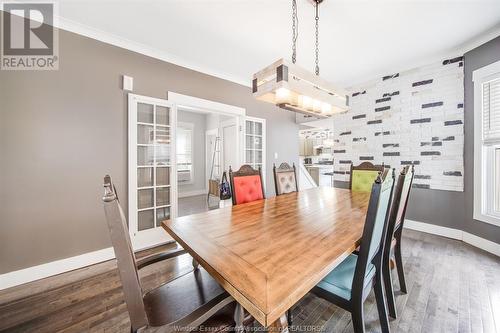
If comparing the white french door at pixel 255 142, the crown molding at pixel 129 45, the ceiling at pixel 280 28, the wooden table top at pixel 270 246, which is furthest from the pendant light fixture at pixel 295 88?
the white french door at pixel 255 142

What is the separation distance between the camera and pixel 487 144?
2.51 m

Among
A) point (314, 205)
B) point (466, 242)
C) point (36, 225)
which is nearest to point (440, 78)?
point (466, 242)

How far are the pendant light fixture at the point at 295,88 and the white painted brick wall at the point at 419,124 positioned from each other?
2125 millimetres

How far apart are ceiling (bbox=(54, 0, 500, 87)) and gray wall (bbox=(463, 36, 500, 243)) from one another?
16 centimetres

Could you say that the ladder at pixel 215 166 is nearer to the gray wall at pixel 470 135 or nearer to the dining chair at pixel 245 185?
the dining chair at pixel 245 185

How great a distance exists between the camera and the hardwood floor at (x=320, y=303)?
1417 mm

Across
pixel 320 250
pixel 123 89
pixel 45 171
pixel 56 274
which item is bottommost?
pixel 56 274

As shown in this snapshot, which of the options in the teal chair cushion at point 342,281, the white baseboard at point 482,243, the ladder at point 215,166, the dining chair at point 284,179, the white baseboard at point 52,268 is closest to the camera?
the teal chair cushion at point 342,281

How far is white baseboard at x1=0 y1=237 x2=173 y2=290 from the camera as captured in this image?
1.88 m

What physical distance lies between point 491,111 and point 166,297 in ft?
13.2

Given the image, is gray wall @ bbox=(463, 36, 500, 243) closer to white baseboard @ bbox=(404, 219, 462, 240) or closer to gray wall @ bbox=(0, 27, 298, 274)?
white baseboard @ bbox=(404, 219, 462, 240)

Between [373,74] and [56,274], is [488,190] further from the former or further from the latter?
[56,274]

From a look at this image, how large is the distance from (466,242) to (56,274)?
16.7ft

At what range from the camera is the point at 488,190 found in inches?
99.7
